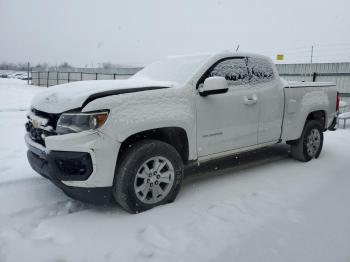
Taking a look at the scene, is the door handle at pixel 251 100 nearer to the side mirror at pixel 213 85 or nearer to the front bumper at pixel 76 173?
the side mirror at pixel 213 85

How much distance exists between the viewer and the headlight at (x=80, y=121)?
2986mm

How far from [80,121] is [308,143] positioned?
3999mm

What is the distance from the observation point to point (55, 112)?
313 cm

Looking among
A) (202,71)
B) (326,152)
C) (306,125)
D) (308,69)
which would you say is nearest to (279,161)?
(306,125)

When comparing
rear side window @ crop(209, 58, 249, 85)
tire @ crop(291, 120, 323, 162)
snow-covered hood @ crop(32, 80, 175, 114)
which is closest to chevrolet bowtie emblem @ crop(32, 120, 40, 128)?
snow-covered hood @ crop(32, 80, 175, 114)

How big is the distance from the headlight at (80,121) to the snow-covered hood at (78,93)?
95mm

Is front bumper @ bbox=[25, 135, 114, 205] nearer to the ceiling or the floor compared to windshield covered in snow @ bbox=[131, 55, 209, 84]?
nearer to the floor

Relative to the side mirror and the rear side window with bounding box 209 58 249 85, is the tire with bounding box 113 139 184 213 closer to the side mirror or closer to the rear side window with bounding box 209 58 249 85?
the side mirror

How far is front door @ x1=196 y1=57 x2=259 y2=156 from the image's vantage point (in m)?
3.80

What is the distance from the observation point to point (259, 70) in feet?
15.1

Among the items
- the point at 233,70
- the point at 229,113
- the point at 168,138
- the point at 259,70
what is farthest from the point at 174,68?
the point at 259,70

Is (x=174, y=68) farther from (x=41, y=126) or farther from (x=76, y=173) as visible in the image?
(x=76, y=173)

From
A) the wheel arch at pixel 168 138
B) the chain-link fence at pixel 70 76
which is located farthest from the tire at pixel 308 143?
the chain-link fence at pixel 70 76

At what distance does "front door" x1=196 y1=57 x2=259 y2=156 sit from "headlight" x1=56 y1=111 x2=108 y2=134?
3.92 feet
